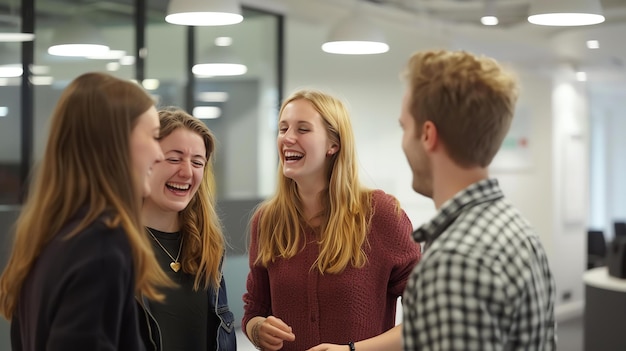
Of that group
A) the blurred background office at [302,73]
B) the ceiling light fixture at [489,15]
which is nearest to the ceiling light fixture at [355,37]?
Result: the blurred background office at [302,73]

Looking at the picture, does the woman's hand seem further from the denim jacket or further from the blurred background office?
the blurred background office

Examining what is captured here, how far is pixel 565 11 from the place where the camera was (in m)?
4.29

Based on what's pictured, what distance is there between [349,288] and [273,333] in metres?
0.26

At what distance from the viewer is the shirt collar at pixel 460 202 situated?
61.4 inches

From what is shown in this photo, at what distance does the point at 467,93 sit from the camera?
1537 mm

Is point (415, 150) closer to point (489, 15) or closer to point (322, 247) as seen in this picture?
point (322, 247)

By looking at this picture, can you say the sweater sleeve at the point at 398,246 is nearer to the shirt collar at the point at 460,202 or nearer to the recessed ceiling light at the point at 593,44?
the shirt collar at the point at 460,202

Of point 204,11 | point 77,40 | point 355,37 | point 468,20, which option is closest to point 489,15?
point 468,20

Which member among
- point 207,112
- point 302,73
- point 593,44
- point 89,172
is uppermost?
point 593,44

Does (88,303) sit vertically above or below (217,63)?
below

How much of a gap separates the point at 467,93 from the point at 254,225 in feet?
4.49

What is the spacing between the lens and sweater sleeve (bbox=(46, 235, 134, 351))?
5.29 ft

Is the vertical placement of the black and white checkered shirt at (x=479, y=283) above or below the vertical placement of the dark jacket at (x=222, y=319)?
above

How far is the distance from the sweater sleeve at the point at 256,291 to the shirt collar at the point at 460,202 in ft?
3.98
